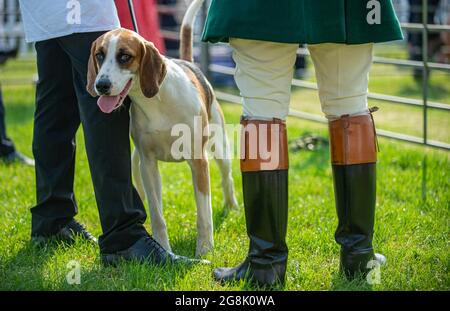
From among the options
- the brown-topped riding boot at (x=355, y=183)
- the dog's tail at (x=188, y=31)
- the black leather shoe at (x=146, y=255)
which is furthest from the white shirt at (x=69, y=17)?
the brown-topped riding boot at (x=355, y=183)

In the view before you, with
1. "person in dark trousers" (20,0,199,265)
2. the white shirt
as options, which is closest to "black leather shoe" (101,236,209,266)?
"person in dark trousers" (20,0,199,265)

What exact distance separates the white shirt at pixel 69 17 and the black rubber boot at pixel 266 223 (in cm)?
96

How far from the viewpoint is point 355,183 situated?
2.68 m

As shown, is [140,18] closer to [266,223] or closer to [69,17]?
[69,17]

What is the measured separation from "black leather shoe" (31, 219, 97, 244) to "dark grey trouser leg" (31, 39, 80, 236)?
0.03 m

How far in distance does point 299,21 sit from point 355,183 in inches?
28.0

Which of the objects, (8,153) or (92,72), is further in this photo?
(8,153)

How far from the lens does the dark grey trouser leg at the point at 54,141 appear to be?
3.23 metres

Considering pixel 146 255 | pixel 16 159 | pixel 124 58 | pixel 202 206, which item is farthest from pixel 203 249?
pixel 16 159

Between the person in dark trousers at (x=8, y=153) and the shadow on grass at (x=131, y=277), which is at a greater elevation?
the shadow on grass at (x=131, y=277)

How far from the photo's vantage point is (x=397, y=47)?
14.2m

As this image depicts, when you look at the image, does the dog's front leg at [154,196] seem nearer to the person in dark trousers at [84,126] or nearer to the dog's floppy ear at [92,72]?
the person in dark trousers at [84,126]

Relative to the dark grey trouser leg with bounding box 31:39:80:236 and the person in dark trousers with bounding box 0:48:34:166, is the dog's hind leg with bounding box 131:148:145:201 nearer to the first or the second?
the dark grey trouser leg with bounding box 31:39:80:236

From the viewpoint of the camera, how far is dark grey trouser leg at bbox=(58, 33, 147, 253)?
296 cm
